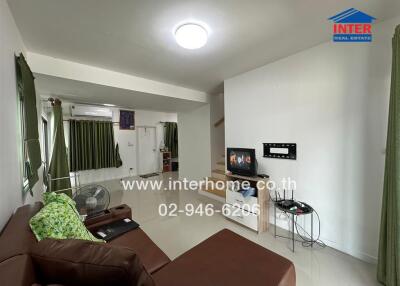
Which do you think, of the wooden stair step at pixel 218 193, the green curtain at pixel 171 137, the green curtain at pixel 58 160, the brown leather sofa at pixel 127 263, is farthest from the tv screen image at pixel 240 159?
the green curtain at pixel 171 137

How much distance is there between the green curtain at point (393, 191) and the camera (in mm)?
1335

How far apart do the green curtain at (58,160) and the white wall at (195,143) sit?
2881 millimetres

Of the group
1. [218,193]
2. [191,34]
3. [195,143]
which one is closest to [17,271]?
[191,34]

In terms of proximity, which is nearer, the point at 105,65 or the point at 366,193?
the point at 366,193

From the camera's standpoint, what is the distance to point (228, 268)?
1.17 m

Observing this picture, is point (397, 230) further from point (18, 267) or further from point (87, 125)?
point (87, 125)

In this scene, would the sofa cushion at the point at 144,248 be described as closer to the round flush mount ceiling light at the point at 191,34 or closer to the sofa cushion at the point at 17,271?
the sofa cushion at the point at 17,271

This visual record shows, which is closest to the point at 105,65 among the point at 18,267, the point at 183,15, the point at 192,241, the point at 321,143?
the point at 183,15

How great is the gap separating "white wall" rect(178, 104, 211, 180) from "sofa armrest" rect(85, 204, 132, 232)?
107 inches

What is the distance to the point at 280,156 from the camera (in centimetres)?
251

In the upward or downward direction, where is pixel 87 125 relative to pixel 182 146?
upward

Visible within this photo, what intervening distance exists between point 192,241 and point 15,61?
2615 millimetres

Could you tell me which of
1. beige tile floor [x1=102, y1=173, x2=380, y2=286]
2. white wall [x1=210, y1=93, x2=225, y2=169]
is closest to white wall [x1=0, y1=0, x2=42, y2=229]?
beige tile floor [x1=102, y1=173, x2=380, y2=286]

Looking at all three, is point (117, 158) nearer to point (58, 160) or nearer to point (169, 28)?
point (58, 160)
